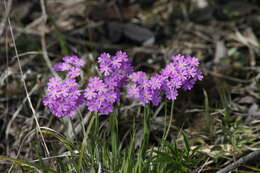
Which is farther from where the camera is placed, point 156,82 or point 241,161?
Answer: point 241,161

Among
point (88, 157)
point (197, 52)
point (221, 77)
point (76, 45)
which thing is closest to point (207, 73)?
point (221, 77)

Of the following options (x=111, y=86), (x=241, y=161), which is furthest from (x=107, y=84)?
(x=241, y=161)

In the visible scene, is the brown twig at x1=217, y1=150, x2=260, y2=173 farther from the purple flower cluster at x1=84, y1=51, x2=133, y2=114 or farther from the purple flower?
the purple flower cluster at x1=84, y1=51, x2=133, y2=114

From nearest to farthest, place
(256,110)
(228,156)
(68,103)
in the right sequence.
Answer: (68,103), (228,156), (256,110)

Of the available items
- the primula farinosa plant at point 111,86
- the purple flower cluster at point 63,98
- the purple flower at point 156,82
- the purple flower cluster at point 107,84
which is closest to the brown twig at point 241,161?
the primula farinosa plant at point 111,86

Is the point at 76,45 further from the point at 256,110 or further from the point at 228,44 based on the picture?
the point at 256,110

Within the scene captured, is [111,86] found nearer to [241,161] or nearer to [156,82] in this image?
[156,82]

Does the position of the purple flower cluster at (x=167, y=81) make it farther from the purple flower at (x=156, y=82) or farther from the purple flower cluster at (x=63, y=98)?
the purple flower cluster at (x=63, y=98)

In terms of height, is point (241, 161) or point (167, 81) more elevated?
point (167, 81)
